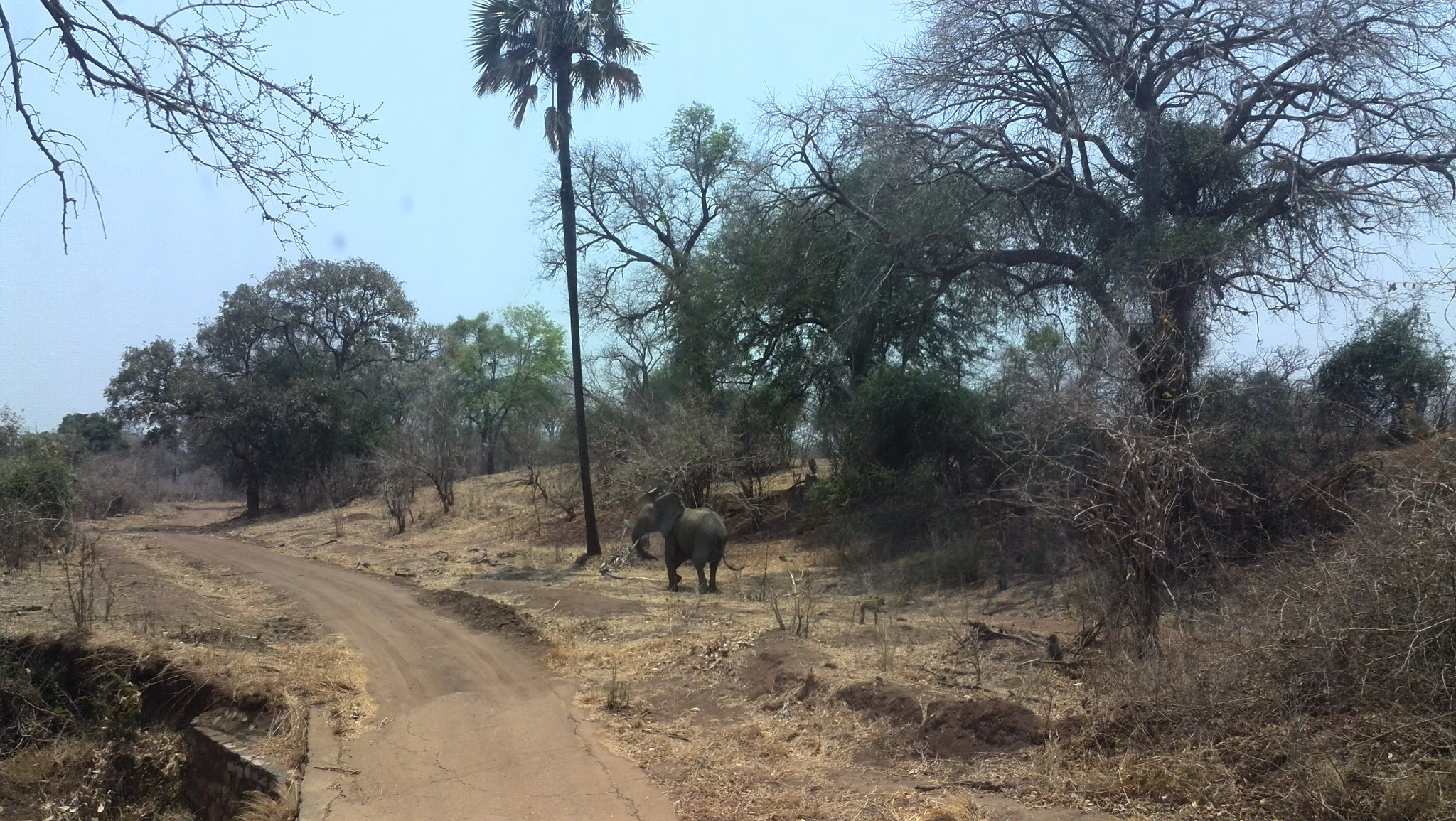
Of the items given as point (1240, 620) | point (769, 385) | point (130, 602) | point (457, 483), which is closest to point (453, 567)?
point (130, 602)

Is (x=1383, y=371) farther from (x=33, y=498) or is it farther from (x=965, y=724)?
(x=33, y=498)

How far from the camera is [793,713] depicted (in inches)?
303

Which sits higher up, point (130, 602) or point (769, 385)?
point (769, 385)

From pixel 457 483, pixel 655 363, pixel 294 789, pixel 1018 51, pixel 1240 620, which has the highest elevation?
pixel 1018 51

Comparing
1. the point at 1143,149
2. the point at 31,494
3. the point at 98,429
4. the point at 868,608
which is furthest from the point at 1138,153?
the point at 98,429

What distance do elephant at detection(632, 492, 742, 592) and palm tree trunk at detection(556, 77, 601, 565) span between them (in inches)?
175

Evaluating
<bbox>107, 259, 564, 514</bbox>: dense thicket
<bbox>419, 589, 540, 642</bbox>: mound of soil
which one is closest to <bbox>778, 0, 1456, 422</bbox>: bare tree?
<bbox>419, 589, 540, 642</bbox>: mound of soil

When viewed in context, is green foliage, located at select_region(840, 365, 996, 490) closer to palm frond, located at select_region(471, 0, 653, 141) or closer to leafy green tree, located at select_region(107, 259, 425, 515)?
palm frond, located at select_region(471, 0, 653, 141)

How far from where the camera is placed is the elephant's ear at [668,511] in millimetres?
14820

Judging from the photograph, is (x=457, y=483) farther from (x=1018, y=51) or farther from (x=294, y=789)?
(x=294, y=789)

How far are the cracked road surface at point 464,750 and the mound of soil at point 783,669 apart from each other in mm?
1513

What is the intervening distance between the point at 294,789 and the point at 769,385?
57.1 ft

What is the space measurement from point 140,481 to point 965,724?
44.8 meters

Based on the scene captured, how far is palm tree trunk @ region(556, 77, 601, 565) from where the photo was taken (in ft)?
63.5
